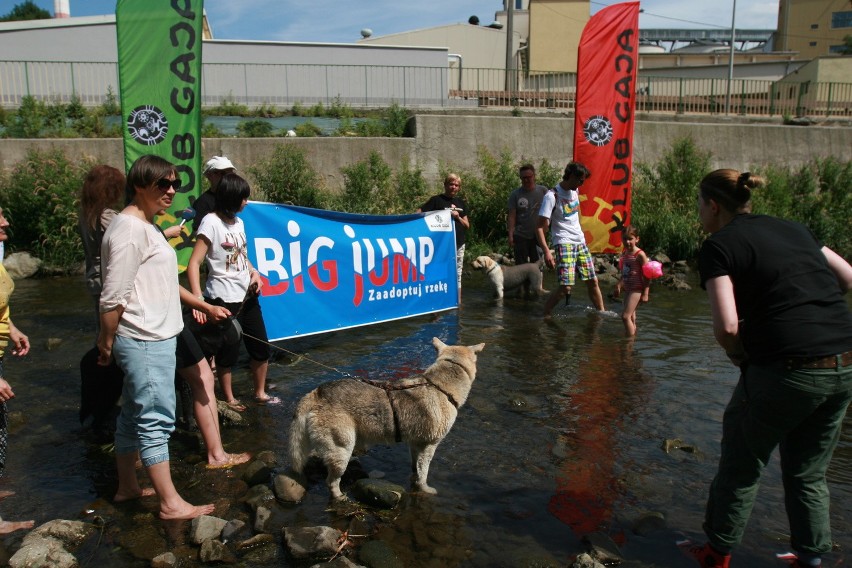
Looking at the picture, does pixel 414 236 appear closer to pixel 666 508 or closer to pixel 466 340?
pixel 466 340

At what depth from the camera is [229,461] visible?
190 inches

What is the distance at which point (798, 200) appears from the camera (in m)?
17.7

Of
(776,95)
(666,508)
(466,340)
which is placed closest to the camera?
(666,508)

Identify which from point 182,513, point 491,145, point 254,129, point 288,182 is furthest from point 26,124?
point 182,513

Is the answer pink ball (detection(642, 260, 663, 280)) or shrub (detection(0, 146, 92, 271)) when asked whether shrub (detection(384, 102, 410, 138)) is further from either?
pink ball (detection(642, 260, 663, 280))

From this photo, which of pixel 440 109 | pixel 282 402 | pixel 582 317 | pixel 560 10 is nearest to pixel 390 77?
pixel 440 109

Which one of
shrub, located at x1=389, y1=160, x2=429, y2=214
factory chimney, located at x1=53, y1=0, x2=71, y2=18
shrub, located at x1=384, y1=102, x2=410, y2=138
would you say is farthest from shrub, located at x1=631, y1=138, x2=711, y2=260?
factory chimney, located at x1=53, y1=0, x2=71, y2=18

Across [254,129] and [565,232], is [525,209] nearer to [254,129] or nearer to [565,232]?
[565,232]

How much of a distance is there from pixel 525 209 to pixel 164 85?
5763mm

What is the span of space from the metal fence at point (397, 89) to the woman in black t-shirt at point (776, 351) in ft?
59.8

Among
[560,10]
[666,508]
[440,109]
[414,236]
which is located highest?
[560,10]

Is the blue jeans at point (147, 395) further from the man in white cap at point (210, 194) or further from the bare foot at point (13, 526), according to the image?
the man in white cap at point (210, 194)

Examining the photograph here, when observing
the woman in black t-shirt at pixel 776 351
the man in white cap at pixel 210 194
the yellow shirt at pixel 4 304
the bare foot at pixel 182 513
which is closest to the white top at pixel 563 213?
the man in white cap at pixel 210 194

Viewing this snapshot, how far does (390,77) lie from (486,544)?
66.0 ft
